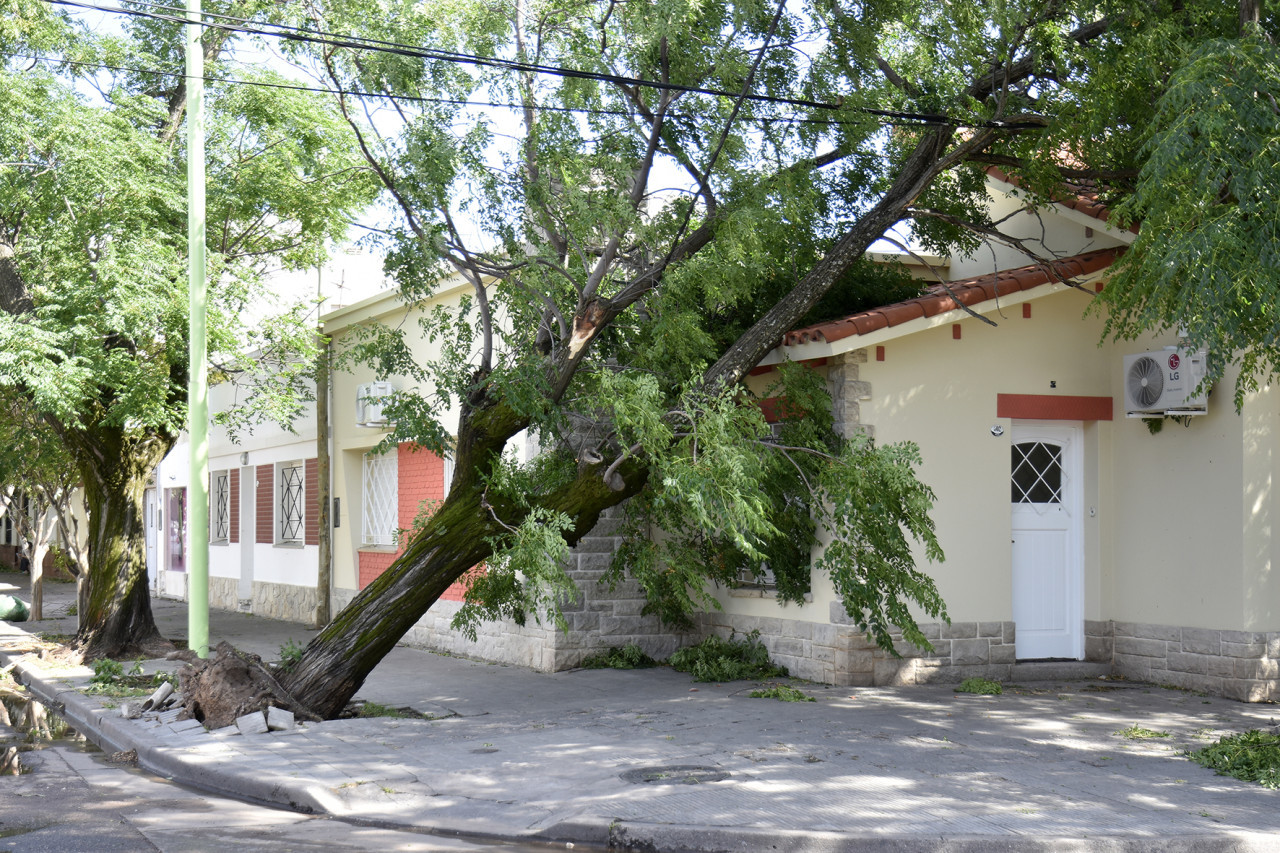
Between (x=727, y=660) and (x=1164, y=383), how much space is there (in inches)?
188

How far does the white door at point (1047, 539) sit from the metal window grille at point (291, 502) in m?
11.9

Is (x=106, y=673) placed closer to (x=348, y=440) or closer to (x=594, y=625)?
(x=594, y=625)

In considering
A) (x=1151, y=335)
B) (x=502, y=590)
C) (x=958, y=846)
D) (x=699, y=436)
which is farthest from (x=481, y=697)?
(x=1151, y=335)

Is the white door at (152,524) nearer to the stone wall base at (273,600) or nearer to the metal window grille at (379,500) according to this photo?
the stone wall base at (273,600)

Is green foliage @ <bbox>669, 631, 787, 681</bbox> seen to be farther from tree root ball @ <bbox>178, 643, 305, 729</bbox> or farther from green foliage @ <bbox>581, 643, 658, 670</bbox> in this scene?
tree root ball @ <bbox>178, 643, 305, 729</bbox>

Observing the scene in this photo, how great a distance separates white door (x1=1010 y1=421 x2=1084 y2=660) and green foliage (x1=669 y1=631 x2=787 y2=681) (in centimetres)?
245

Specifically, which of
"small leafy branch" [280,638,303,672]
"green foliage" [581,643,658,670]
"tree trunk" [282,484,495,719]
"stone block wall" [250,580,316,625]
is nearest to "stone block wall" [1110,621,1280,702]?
"green foliage" [581,643,658,670]

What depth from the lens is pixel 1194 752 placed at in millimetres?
7867

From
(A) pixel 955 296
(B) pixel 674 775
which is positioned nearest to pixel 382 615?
(B) pixel 674 775

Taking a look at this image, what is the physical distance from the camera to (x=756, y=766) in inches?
295

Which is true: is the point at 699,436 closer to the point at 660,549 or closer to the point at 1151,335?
the point at 660,549

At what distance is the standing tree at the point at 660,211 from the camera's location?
9.28 meters

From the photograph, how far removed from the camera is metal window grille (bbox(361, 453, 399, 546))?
16.2m

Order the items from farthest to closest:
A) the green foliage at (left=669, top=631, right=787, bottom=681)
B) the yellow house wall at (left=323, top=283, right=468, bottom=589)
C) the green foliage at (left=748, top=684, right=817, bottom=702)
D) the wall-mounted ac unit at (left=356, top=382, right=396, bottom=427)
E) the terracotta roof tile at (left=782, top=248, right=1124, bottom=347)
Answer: the yellow house wall at (left=323, top=283, right=468, bottom=589) → the wall-mounted ac unit at (left=356, top=382, right=396, bottom=427) → the green foliage at (left=669, top=631, right=787, bottom=681) → the terracotta roof tile at (left=782, top=248, right=1124, bottom=347) → the green foliage at (left=748, top=684, right=817, bottom=702)
